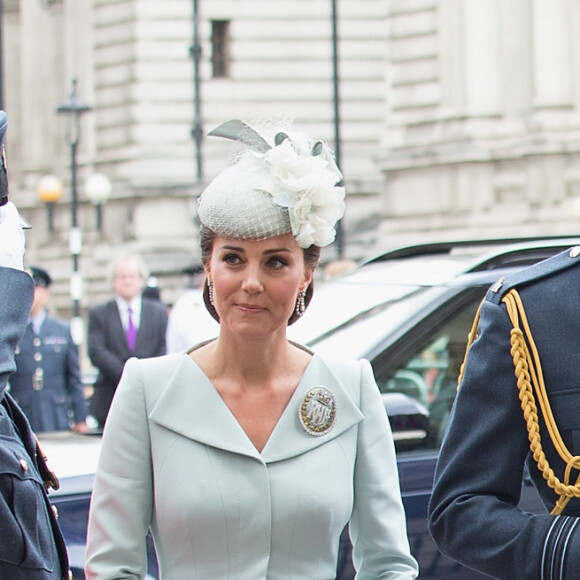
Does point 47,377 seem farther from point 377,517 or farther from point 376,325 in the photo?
point 377,517

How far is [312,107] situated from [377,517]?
3284 centimetres

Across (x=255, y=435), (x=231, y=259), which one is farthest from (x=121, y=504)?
(x=231, y=259)

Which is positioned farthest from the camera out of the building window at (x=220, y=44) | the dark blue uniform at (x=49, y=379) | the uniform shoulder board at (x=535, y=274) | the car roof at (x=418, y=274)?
the building window at (x=220, y=44)

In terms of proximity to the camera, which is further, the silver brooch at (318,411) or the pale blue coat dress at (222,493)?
the silver brooch at (318,411)

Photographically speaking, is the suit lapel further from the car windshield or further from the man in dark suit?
the car windshield

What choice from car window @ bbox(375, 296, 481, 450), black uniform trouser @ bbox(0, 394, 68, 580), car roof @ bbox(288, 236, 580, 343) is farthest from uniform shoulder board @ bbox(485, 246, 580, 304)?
car roof @ bbox(288, 236, 580, 343)

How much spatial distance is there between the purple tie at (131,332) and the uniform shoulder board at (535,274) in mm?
9026

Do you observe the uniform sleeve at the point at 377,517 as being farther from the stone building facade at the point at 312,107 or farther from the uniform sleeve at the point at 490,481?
the stone building facade at the point at 312,107

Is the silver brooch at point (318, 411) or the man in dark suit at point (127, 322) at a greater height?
the silver brooch at point (318, 411)

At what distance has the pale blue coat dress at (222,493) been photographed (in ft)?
12.0

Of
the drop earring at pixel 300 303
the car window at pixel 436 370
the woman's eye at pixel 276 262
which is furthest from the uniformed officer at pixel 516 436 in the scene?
the car window at pixel 436 370

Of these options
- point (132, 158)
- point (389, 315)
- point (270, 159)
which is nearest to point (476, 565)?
point (270, 159)

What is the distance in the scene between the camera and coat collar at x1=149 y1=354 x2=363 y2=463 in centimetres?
371

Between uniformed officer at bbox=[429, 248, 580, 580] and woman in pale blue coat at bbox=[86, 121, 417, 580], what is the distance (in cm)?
65
